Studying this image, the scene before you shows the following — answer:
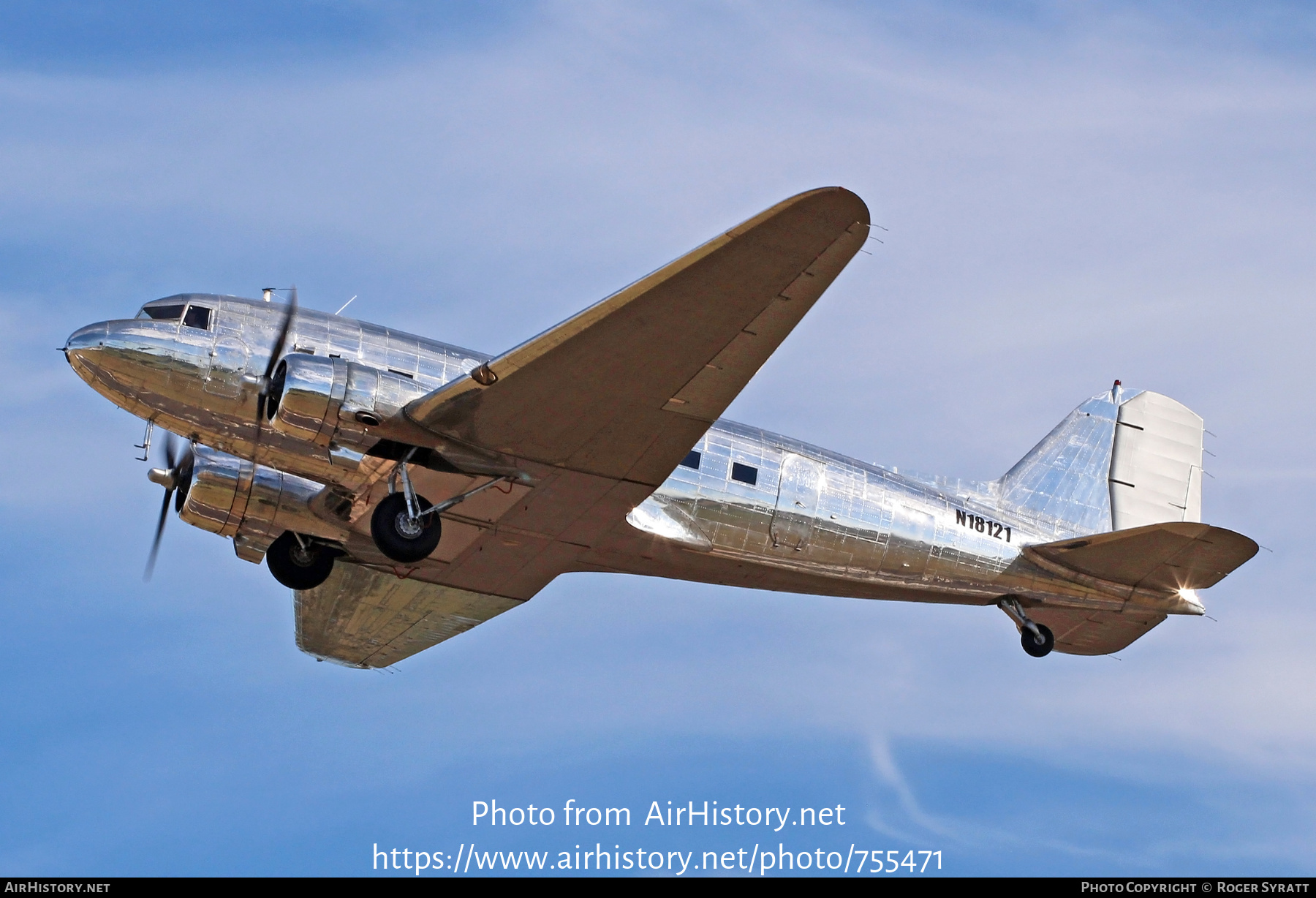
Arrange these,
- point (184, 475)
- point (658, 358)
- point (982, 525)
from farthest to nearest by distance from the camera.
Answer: point (982, 525)
point (184, 475)
point (658, 358)

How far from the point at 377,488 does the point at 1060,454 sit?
971 centimetres

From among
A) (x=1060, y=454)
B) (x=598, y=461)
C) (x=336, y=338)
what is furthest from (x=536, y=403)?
(x=1060, y=454)

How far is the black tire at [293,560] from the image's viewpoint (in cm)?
1705

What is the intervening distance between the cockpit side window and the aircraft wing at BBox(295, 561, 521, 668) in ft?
15.7

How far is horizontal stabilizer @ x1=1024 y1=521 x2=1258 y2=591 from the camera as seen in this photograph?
16.8 metres

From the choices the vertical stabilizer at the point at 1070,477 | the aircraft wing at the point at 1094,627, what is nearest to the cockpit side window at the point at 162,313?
the vertical stabilizer at the point at 1070,477

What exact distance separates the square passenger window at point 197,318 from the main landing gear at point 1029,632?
10.1 meters

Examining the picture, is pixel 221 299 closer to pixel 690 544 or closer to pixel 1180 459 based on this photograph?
pixel 690 544

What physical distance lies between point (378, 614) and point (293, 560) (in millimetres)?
2673

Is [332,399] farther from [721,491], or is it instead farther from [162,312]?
[721,491]

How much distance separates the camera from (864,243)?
12789 millimetres

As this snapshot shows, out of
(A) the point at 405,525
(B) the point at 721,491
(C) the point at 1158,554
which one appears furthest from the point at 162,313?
(C) the point at 1158,554

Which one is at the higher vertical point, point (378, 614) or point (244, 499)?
point (244, 499)

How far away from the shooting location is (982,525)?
1788 cm
